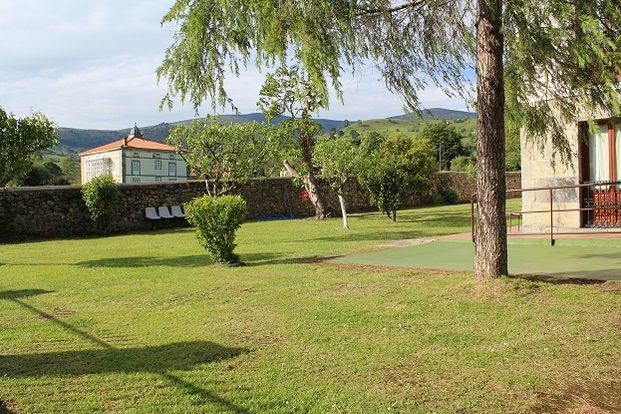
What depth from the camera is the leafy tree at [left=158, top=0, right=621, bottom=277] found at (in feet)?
20.3

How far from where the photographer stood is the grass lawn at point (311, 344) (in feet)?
13.4

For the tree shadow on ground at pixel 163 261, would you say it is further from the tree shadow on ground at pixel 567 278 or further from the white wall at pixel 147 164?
the white wall at pixel 147 164

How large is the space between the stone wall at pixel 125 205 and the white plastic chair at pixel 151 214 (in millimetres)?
198

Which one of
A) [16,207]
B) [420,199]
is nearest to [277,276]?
[16,207]

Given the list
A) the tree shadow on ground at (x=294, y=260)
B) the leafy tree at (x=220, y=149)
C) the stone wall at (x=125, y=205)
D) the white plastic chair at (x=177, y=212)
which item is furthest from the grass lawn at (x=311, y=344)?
the white plastic chair at (x=177, y=212)

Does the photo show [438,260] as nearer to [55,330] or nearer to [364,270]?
[364,270]

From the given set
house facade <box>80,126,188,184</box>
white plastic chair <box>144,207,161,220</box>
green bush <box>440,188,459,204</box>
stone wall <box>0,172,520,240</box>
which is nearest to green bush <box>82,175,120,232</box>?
stone wall <box>0,172,520,240</box>

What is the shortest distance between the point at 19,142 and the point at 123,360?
11.4 metres

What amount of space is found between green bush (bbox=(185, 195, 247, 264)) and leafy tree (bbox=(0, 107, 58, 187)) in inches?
236

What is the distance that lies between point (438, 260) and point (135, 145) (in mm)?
85084

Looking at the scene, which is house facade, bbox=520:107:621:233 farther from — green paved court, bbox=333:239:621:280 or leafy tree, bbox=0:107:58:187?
leafy tree, bbox=0:107:58:187

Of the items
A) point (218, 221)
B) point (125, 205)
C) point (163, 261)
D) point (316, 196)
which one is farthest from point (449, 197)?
point (218, 221)

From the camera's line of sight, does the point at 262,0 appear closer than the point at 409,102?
Yes

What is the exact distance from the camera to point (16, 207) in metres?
20.6
